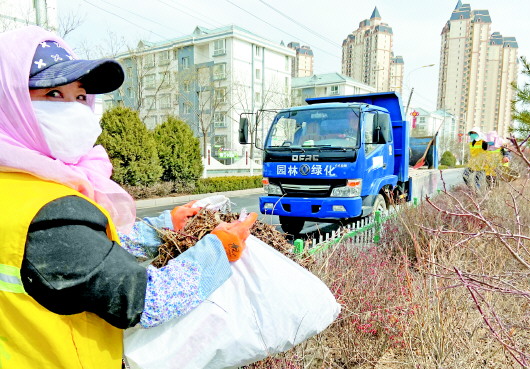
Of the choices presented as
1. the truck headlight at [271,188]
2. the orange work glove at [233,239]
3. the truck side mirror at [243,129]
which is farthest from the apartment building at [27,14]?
the orange work glove at [233,239]

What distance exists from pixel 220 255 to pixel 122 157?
34.2 feet

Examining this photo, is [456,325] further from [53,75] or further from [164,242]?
[53,75]

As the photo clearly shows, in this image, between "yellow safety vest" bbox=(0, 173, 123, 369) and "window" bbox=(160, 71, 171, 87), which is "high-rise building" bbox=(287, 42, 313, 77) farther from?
"yellow safety vest" bbox=(0, 173, 123, 369)

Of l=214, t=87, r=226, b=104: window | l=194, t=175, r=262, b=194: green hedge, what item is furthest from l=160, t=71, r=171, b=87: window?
l=194, t=175, r=262, b=194: green hedge

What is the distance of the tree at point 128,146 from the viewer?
10414mm

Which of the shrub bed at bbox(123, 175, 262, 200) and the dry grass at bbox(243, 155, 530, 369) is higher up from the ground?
the dry grass at bbox(243, 155, 530, 369)

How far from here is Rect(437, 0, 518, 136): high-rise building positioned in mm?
48469

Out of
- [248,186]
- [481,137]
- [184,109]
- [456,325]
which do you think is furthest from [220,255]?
[184,109]

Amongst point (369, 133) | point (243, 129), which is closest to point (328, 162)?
point (369, 133)

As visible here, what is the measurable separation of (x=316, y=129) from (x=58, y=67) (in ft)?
17.0

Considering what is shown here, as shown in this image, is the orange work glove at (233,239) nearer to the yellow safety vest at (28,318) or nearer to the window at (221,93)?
the yellow safety vest at (28,318)

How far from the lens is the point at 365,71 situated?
6131 cm

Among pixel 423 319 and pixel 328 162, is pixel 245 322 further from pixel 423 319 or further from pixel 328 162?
pixel 328 162

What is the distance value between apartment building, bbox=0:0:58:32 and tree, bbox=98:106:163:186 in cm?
314
